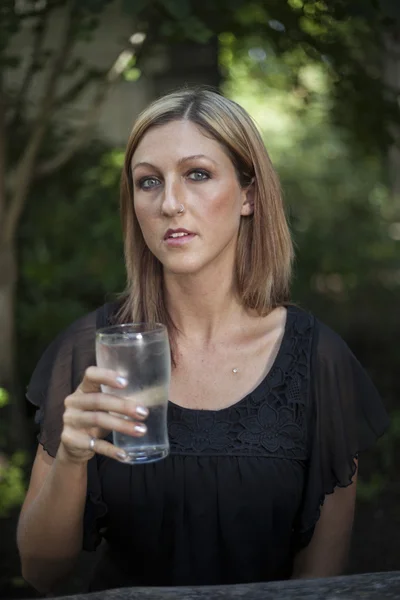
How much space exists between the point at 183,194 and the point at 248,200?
38 cm

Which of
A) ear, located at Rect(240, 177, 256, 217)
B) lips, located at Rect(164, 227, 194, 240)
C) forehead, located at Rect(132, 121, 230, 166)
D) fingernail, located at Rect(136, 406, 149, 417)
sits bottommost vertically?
fingernail, located at Rect(136, 406, 149, 417)

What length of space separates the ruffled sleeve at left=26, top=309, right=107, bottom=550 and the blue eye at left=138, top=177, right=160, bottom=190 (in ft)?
1.57

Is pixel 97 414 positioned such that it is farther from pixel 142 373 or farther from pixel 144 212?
pixel 144 212

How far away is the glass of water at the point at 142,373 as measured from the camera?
188 centimetres

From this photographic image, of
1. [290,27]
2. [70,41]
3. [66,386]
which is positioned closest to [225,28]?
[290,27]

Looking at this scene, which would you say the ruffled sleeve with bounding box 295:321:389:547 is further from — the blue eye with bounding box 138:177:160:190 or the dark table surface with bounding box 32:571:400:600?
the dark table surface with bounding box 32:571:400:600

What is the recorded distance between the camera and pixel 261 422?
8.44 ft

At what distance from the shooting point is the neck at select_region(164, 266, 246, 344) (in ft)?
8.99

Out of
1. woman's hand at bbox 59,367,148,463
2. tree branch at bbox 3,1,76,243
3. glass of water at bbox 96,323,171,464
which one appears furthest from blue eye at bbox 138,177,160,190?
tree branch at bbox 3,1,76,243

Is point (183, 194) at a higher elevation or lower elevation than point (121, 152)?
lower

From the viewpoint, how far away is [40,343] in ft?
20.8

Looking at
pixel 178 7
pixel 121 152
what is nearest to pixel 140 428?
pixel 178 7

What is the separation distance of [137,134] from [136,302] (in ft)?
1.79

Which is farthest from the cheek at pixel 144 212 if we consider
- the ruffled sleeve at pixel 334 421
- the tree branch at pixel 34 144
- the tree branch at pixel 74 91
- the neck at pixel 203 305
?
the tree branch at pixel 74 91
